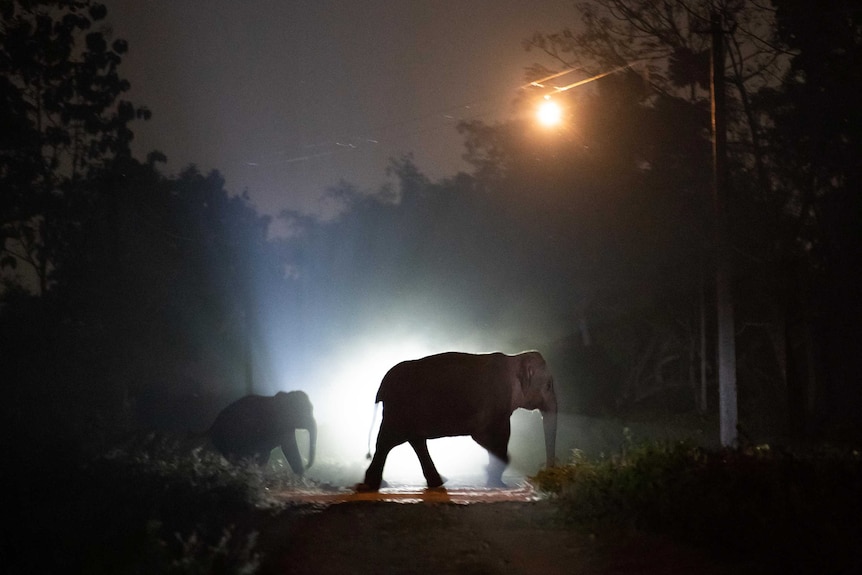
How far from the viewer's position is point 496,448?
17000 millimetres

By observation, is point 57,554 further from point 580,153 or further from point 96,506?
point 580,153

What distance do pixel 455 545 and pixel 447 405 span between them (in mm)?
7313

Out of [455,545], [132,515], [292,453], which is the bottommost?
[455,545]

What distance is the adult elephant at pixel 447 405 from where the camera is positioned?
17000mm

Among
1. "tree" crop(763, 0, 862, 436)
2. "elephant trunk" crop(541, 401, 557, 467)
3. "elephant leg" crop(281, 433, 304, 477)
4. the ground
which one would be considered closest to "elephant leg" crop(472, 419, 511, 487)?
"elephant trunk" crop(541, 401, 557, 467)

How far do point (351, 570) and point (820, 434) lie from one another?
16218mm

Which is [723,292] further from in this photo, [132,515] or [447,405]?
[132,515]

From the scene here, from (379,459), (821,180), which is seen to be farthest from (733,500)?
(821,180)

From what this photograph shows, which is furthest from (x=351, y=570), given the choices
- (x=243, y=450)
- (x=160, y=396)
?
(x=160, y=396)

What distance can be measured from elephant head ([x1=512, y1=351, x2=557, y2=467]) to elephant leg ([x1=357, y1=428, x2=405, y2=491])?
221 centimetres

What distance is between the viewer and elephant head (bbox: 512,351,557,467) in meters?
18.2

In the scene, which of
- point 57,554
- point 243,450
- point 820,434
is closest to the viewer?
point 57,554

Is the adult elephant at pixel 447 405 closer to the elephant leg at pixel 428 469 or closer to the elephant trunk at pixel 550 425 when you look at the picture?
the elephant leg at pixel 428 469

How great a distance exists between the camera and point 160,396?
3041 cm
